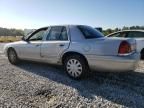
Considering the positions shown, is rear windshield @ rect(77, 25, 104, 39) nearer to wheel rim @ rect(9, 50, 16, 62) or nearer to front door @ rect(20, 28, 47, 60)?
front door @ rect(20, 28, 47, 60)

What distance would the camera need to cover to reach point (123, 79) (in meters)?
6.16

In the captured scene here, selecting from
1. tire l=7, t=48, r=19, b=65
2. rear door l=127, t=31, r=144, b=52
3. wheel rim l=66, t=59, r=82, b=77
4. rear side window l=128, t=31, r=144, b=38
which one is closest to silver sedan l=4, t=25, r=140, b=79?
wheel rim l=66, t=59, r=82, b=77

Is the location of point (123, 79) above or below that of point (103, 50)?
below

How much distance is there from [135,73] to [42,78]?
9.14ft

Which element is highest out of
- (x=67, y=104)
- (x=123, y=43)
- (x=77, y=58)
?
(x=123, y=43)

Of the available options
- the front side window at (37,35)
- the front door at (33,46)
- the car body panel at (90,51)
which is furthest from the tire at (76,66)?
the front side window at (37,35)

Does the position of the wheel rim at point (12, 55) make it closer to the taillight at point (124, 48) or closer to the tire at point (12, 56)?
the tire at point (12, 56)

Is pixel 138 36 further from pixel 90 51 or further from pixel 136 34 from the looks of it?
pixel 90 51

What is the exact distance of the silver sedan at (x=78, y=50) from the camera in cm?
550

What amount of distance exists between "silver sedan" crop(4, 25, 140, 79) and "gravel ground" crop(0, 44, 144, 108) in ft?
1.31

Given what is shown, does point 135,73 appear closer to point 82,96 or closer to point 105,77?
point 105,77

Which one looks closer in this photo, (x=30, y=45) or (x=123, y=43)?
(x=123, y=43)

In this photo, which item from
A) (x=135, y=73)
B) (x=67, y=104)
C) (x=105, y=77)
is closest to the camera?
(x=67, y=104)

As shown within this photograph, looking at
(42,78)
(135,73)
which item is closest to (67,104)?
(42,78)
